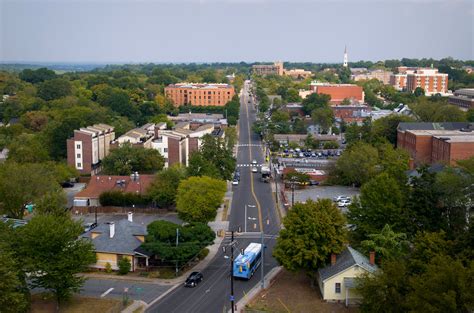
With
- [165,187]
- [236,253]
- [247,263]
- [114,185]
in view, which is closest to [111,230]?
[236,253]

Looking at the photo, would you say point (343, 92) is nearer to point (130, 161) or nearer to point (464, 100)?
point (464, 100)

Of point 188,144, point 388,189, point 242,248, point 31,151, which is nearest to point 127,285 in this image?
point 242,248

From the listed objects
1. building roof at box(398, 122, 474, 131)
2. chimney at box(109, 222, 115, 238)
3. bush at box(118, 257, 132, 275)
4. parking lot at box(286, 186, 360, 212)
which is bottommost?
parking lot at box(286, 186, 360, 212)

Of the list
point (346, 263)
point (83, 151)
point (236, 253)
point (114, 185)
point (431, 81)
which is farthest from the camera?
point (431, 81)

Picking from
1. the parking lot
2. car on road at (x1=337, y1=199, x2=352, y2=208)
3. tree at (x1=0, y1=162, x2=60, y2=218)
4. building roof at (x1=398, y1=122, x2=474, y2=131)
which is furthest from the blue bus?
building roof at (x1=398, y1=122, x2=474, y2=131)

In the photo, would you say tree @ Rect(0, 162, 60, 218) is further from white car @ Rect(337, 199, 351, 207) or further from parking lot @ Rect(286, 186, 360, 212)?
white car @ Rect(337, 199, 351, 207)

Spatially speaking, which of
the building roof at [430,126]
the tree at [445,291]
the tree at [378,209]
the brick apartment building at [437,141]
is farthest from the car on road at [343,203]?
the building roof at [430,126]

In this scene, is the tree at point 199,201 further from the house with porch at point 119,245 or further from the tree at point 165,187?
the house with porch at point 119,245
